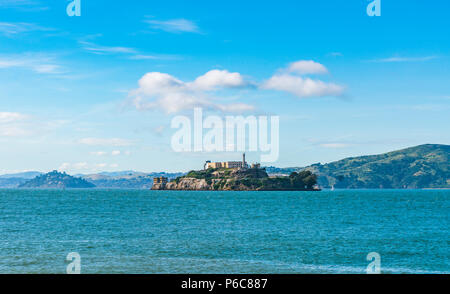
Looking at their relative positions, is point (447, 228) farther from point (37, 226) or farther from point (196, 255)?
point (37, 226)

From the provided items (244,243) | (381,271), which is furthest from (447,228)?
(381,271)

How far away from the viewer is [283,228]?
83.1 m

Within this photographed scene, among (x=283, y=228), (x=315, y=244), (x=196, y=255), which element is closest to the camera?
(x=196, y=255)

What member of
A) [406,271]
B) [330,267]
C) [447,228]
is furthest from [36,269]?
[447,228]

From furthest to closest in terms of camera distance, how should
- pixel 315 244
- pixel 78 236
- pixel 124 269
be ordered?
pixel 78 236
pixel 315 244
pixel 124 269

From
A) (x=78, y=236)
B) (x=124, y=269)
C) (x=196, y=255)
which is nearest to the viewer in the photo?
(x=124, y=269)

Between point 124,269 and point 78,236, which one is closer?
point 124,269

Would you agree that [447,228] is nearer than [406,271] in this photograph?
No

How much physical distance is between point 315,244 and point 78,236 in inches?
1456

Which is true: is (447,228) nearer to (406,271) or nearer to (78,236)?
(406,271)
